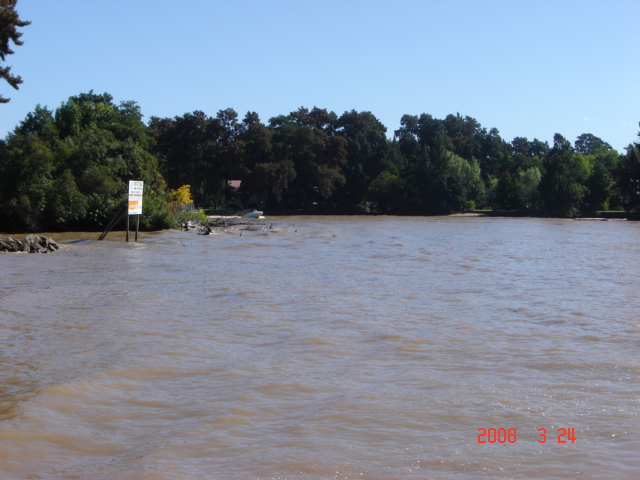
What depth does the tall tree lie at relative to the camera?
27578 millimetres

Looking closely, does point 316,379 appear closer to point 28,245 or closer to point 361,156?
point 28,245

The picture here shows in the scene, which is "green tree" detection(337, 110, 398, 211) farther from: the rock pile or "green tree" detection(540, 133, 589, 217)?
the rock pile

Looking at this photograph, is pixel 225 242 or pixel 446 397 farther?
pixel 225 242

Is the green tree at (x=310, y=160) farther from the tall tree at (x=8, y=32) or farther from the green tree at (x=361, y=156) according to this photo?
the tall tree at (x=8, y=32)

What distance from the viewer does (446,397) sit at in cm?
732

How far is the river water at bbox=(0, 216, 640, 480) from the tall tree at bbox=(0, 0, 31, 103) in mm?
15859

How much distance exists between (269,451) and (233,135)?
288 ft

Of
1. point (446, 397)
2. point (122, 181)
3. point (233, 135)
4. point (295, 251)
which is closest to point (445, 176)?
point (233, 135)

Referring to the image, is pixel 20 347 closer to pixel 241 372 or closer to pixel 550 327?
pixel 241 372

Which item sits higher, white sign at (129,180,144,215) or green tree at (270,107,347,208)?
green tree at (270,107,347,208)
